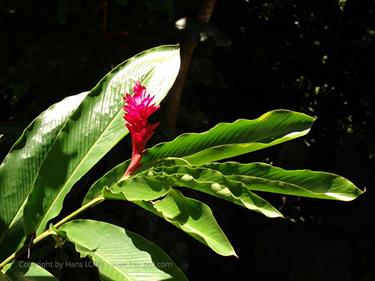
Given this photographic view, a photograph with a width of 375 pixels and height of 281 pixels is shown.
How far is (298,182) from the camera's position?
1065mm

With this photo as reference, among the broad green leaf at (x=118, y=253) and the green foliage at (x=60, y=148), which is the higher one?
the green foliage at (x=60, y=148)

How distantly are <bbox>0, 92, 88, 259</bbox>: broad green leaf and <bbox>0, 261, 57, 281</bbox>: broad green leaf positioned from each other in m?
0.09

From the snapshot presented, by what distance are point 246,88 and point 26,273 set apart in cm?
214

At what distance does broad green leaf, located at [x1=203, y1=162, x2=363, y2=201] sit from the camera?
3.47ft

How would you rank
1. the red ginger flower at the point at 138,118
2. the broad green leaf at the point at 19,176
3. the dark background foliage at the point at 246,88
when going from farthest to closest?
the dark background foliage at the point at 246,88
the broad green leaf at the point at 19,176
the red ginger flower at the point at 138,118

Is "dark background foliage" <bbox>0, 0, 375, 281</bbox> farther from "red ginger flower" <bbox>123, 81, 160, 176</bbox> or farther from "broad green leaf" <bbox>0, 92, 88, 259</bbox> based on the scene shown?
"red ginger flower" <bbox>123, 81, 160, 176</bbox>

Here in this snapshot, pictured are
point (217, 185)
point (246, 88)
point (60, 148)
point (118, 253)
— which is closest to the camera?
point (217, 185)

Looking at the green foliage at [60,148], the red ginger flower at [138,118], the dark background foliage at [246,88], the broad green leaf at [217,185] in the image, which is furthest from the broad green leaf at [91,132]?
the dark background foliage at [246,88]

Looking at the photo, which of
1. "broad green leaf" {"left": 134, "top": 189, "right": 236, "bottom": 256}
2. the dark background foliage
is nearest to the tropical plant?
"broad green leaf" {"left": 134, "top": 189, "right": 236, "bottom": 256}

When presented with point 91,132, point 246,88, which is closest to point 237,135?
point 91,132

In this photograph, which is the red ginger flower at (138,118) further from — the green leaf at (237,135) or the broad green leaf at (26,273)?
the broad green leaf at (26,273)

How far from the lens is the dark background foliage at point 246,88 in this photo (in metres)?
2.08

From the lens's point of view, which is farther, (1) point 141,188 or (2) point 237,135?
(2) point 237,135

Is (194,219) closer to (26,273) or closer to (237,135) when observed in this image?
(237,135)
